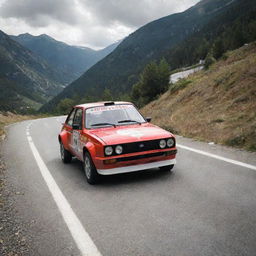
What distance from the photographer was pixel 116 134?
20.1 ft

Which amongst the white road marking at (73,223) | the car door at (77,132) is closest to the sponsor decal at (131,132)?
the car door at (77,132)

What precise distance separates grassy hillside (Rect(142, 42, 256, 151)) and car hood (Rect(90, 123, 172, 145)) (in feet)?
10.6

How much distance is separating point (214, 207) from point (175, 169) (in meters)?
2.46

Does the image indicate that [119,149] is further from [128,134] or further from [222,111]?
[222,111]

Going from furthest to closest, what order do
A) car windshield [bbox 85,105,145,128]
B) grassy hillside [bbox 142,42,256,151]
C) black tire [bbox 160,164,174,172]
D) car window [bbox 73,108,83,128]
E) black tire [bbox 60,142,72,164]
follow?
1. grassy hillside [bbox 142,42,256,151]
2. black tire [bbox 60,142,72,164]
3. car window [bbox 73,108,83,128]
4. car windshield [bbox 85,105,145,128]
5. black tire [bbox 160,164,174,172]

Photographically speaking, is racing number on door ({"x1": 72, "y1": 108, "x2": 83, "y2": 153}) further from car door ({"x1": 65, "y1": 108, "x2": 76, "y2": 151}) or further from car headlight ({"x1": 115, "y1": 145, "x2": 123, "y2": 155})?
car headlight ({"x1": 115, "y1": 145, "x2": 123, "y2": 155})

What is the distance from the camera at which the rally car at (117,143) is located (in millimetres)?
5777

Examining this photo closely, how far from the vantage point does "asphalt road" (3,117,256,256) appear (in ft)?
11.1

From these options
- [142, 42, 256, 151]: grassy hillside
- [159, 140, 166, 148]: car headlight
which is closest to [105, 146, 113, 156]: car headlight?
[159, 140, 166, 148]: car headlight

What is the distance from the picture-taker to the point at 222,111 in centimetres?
1334

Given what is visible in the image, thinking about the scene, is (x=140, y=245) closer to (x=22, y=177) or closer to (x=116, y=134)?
(x=116, y=134)

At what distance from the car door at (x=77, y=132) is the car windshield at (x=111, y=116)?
0.22 metres

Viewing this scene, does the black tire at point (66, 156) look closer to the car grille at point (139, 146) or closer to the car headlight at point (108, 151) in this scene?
the car headlight at point (108, 151)

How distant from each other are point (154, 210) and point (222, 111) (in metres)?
A: 9.83
